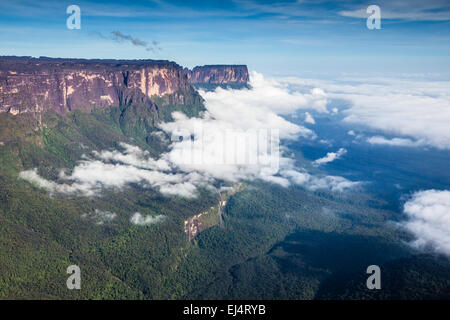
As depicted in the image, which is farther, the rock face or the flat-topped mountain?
the flat-topped mountain

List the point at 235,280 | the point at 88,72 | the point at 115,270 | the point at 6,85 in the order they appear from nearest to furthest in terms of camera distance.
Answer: the point at 115,270, the point at 235,280, the point at 6,85, the point at 88,72

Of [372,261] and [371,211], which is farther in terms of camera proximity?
[371,211]

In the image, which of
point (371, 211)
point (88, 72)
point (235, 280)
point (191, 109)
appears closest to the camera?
point (235, 280)

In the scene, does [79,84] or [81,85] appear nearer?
[79,84]

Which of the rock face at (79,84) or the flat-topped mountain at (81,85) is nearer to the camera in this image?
the rock face at (79,84)

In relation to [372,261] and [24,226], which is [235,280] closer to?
[372,261]

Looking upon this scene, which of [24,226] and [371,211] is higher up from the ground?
[24,226]
